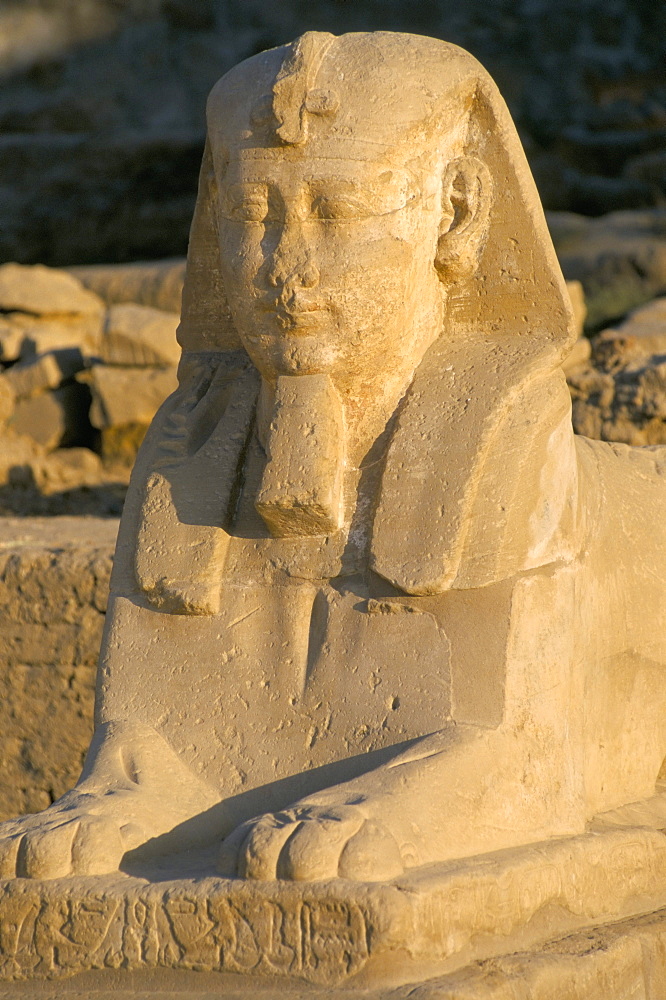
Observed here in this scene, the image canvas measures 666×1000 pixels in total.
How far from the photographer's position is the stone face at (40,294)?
1160 centimetres

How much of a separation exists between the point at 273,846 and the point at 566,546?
1059mm

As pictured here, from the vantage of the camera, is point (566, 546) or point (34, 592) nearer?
point (566, 546)

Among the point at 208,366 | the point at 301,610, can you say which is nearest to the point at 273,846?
the point at 301,610

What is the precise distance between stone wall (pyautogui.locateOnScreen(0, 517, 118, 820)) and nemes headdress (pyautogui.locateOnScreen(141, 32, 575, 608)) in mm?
2437

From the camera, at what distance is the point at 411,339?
→ 11.8 feet

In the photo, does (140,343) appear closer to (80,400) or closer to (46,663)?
(80,400)

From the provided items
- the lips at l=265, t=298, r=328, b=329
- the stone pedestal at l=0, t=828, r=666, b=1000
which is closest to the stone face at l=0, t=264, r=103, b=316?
the lips at l=265, t=298, r=328, b=329

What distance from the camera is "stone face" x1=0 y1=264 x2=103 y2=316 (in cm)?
1160

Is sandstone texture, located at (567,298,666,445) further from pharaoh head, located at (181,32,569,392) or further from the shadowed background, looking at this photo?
the shadowed background

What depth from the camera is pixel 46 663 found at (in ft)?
19.1

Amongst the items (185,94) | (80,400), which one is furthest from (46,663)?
(185,94)

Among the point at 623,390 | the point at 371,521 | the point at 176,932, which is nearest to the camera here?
the point at 176,932

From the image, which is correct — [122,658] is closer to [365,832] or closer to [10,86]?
[365,832]

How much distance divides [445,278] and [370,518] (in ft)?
2.02
